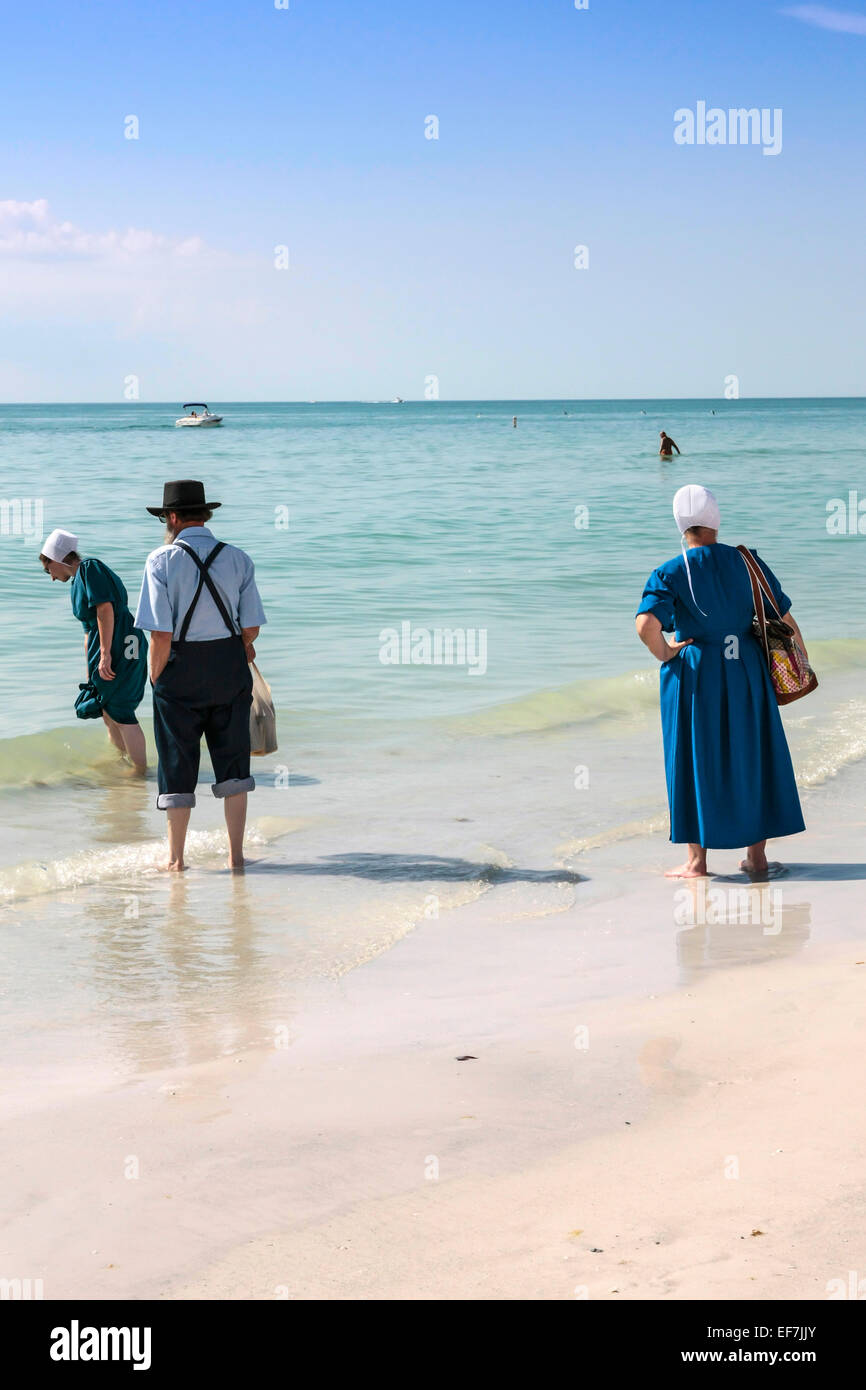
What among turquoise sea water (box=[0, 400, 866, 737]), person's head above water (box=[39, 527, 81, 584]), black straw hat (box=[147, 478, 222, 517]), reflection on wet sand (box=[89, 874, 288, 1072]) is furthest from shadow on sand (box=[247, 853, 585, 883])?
turquoise sea water (box=[0, 400, 866, 737])

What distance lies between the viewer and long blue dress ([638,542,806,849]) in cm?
558

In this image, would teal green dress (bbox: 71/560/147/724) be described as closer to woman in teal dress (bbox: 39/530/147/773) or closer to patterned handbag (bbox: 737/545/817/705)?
woman in teal dress (bbox: 39/530/147/773)

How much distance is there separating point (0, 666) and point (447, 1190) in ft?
32.2

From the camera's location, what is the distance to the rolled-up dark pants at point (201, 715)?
5898mm

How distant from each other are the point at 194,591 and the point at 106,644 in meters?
2.23

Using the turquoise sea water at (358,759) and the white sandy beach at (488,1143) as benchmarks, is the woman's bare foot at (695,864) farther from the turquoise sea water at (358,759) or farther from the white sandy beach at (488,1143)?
the white sandy beach at (488,1143)

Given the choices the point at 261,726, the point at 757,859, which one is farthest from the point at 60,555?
the point at 757,859

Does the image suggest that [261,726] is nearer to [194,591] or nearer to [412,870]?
[194,591]

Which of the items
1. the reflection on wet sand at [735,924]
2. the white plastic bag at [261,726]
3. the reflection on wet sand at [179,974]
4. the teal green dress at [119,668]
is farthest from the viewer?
the teal green dress at [119,668]

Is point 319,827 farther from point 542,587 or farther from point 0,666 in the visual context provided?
point 542,587

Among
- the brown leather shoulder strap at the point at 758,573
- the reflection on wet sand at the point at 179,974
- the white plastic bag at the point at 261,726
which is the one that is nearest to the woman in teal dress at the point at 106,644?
the white plastic bag at the point at 261,726

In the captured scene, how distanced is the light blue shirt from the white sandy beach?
178 cm

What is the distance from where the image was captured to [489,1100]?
349 cm
